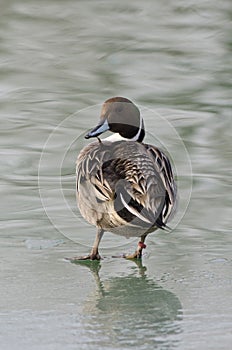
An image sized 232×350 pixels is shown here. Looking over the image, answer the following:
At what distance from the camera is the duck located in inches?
203

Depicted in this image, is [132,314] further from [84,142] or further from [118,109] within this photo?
[84,142]

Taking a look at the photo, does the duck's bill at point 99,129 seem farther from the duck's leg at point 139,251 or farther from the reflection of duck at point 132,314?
the reflection of duck at point 132,314

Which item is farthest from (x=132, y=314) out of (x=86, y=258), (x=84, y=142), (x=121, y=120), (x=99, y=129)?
(x=84, y=142)

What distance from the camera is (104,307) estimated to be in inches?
179

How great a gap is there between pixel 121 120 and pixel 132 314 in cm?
188

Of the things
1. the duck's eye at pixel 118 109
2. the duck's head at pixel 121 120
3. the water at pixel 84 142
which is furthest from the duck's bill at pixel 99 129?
the water at pixel 84 142

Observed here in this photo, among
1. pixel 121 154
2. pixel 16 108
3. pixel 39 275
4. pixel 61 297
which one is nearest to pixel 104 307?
pixel 61 297

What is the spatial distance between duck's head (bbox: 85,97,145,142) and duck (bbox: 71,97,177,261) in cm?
16

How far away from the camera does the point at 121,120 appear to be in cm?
604

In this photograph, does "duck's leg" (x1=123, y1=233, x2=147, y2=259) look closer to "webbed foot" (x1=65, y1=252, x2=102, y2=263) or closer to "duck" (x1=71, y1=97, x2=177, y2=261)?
"duck" (x1=71, y1=97, x2=177, y2=261)

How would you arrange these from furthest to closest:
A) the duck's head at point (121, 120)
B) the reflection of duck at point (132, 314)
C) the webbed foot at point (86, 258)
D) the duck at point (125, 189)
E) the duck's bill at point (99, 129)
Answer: the duck's head at point (121, 120) → the duck's bill at point (99, 129) → the webbed foot at point (86, 258) → the duck at point (125, 189) → the reflection of duck at point (132, 314)

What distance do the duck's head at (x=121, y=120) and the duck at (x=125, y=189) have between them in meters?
0.16

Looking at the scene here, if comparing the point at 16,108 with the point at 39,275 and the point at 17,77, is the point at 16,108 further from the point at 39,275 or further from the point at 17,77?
the point at 39,275

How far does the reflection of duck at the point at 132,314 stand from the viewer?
13.2ft
